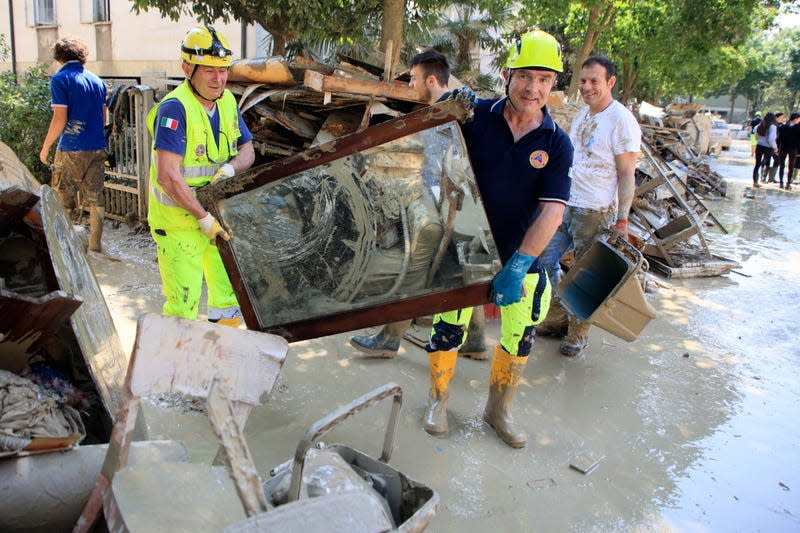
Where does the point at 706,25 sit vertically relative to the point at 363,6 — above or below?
above

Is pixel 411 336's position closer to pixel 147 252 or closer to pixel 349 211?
pixel 349 211

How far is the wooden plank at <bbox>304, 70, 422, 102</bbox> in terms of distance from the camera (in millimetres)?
4852

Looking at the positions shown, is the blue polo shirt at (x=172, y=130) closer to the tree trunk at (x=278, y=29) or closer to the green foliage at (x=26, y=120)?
the green foliage at (x=26, y=120)

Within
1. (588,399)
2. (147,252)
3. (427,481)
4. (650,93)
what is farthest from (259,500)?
(650,93)

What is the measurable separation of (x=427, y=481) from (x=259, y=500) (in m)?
1.51

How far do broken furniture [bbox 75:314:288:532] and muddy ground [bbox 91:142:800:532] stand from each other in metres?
0.77

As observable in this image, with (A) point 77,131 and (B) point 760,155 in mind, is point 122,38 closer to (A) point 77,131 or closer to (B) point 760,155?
(A) point 77,131

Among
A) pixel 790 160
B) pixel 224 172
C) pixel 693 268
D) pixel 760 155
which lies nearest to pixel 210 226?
pixel 224 172

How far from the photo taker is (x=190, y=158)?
2.72m

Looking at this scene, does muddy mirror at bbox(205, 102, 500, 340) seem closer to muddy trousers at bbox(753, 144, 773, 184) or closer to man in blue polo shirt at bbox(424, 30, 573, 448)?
man in blue polo shirt at bbox(424, 30, 573, 448)

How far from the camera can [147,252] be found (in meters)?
5.59

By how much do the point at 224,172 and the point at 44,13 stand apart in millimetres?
20782

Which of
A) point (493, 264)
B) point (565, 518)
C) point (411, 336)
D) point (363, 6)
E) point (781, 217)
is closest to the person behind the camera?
point (565, 518)

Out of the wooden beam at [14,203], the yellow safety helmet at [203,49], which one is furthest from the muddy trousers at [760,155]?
the wooden beam at [14,203]
